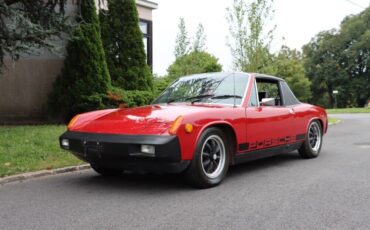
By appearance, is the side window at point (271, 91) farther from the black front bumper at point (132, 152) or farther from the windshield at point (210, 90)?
the black front bumper at point (132, 152)

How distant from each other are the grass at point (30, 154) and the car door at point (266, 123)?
9.92ft

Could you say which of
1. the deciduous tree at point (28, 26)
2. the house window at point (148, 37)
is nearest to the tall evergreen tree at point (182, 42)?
the house window at point (148, 37)

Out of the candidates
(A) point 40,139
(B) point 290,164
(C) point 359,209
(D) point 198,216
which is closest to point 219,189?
(D) point 198,216

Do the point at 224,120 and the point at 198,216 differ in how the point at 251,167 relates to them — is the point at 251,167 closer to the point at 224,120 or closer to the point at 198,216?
the point at 224,120

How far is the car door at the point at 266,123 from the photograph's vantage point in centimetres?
646

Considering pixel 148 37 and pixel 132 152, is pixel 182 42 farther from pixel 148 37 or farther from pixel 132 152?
pixel 132 152

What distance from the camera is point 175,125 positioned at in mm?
5332

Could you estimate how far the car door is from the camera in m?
6.46

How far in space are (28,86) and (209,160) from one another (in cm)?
1004

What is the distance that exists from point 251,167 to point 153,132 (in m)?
2.66

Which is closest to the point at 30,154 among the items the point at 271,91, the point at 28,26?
the point at 28,26

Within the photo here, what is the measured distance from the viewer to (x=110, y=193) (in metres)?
5.50

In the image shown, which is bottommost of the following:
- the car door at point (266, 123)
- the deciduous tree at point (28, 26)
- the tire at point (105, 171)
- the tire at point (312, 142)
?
the tire at point (105, 171)

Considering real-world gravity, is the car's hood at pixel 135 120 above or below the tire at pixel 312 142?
above
